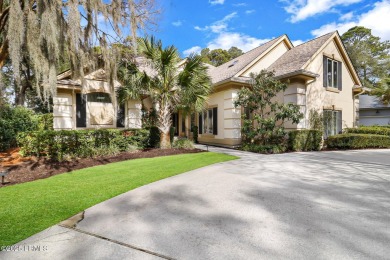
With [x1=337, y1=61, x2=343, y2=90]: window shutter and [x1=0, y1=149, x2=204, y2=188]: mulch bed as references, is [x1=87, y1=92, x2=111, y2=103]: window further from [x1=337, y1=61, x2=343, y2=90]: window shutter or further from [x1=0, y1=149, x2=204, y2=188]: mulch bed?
[x1=337, y1=61, x2=343, y2=90]: window shutter

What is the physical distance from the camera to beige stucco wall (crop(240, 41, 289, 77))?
13352mm

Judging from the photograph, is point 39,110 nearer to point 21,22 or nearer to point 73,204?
point 21,22

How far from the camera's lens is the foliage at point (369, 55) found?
2866 cm

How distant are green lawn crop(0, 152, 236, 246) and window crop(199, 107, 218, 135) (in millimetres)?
6363

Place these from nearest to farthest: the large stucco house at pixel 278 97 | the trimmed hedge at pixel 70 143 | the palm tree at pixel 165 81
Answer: the trimmed hedge at pixel 70 143, the palm tree at pixel 165 81, the large stucco house at pixel 278 97

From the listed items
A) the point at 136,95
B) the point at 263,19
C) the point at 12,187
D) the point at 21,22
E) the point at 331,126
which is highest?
the point at 263,19

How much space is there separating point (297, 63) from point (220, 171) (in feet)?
29.9

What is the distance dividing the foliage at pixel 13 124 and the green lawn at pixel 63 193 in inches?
226

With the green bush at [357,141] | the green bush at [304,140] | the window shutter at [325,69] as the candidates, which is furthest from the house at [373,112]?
the green bush at [304,140]

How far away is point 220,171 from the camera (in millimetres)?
6293

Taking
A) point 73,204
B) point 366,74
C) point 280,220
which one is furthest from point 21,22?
point 366,74

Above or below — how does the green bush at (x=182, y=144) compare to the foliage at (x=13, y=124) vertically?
below

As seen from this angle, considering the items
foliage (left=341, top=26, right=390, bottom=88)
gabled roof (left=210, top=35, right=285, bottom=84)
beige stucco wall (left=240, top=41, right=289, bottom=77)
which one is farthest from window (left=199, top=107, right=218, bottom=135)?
foliage (left=341, top=26, right=390, bottom=88)

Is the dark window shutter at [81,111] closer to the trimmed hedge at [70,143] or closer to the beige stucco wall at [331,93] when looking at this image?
the trimmed hedge at [70,143]
